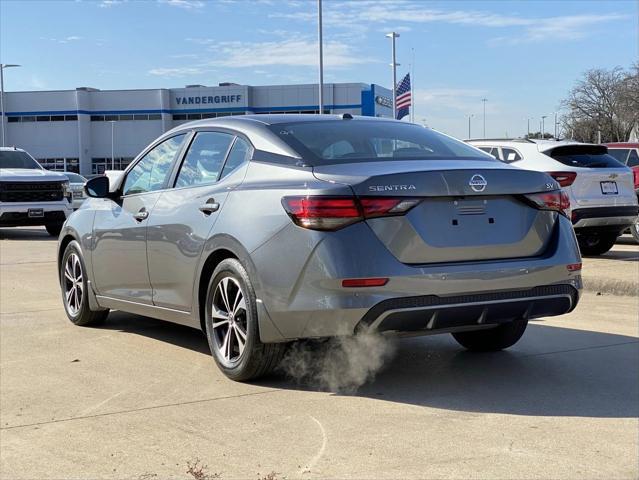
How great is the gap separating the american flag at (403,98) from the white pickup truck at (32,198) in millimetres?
27985

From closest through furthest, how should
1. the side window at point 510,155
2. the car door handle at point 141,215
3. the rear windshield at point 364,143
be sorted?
1. the rear windshield at point 364,143
2. the car door handle at point 141,215
3. the side window at point 510,155

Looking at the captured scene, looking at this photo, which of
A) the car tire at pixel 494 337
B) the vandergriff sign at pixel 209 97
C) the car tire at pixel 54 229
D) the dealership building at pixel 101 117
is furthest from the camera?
the dealership building at pixel 101 117

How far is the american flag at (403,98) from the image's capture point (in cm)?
4234

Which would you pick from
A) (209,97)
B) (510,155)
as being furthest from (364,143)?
(209,97)

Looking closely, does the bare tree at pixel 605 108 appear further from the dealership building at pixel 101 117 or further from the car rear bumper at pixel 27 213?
the car rear bumper at pixel 27 213

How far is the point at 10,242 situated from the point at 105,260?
34.4 ft

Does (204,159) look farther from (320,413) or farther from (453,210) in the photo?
(320,413)

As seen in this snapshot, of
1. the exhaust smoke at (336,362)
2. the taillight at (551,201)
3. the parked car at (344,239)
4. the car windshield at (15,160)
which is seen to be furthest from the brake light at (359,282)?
the car windshield at (15,160)

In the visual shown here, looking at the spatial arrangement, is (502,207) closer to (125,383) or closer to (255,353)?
(255,353)

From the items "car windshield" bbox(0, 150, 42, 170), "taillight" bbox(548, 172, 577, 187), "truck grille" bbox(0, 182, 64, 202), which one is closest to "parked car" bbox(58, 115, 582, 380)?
"taillight" bbox(548, 172, 577, 187)

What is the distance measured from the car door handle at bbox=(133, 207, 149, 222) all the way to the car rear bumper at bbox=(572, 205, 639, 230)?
7342 millimetres

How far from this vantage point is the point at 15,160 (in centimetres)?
1791

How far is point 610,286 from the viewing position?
27.4 ft

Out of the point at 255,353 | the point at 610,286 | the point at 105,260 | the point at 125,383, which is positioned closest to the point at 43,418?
the point at 125,383
